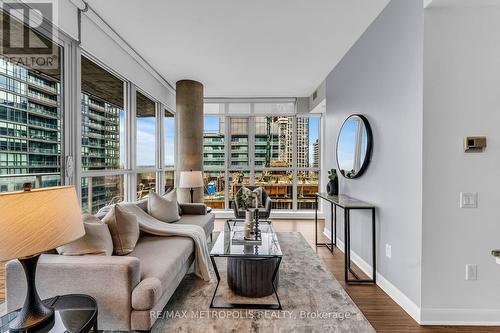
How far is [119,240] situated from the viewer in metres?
2.29

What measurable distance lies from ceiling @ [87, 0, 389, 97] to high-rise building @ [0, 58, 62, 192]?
105cm

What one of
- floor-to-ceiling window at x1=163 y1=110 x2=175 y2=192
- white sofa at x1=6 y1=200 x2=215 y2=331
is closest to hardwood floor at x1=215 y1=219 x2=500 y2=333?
white sofa at x1=6 y1=200 x2=215 y2=331

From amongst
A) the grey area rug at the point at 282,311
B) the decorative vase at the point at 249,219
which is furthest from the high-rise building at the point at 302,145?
the decorative vase at the point at 249,219

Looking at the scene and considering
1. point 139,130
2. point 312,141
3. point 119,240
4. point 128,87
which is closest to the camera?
point 119,240

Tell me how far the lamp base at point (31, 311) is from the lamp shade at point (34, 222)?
0.18 meters

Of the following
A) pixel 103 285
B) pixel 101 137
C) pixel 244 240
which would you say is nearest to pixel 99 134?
pixel 101 137

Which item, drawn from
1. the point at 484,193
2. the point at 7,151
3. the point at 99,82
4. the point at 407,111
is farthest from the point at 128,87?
the point at 484,193

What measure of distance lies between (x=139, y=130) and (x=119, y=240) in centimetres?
252

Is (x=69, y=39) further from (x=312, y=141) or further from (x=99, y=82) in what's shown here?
(x=312, y=141)

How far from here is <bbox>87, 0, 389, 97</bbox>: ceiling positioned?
8.83ft

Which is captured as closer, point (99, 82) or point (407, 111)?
point (407, 111)

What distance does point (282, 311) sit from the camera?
2213 mm

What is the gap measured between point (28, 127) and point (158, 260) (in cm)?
168

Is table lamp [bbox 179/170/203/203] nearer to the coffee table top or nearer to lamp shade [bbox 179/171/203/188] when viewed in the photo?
lamp shade [bbox 179/171/203/188]
